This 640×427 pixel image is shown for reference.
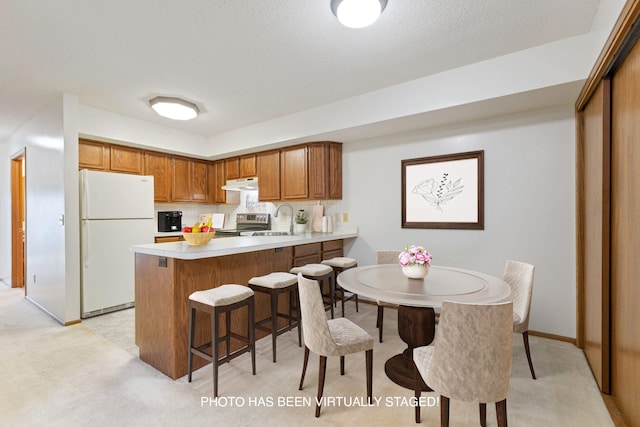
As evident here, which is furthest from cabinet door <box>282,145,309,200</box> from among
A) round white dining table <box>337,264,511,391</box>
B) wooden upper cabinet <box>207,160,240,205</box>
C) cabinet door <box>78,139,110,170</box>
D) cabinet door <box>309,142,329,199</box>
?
cabinet door <box>78,139,110,170</box>

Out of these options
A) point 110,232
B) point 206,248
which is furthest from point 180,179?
point 206,248

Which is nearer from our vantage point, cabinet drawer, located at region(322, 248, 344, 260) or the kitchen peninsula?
the kitchen peninsula

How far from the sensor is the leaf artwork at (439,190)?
331 centimetres

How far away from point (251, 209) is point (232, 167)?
30.7 inches

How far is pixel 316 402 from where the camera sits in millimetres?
1835

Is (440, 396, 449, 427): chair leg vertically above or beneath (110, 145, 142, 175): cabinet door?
beneath

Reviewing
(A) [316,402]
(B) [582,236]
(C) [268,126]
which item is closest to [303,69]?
(C) [268,126]

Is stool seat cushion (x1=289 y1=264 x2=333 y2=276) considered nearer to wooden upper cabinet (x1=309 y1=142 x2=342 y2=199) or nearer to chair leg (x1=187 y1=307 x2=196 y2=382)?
chair leg (x1=187 y1=307 x2=196 y2=382)

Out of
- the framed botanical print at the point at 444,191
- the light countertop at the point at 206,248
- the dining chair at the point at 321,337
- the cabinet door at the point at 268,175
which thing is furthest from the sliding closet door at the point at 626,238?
the cabinet door at the point at 268,175

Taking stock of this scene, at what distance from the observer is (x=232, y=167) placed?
5062mm

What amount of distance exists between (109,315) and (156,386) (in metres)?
1.99

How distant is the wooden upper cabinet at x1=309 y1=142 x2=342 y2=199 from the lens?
404 cm

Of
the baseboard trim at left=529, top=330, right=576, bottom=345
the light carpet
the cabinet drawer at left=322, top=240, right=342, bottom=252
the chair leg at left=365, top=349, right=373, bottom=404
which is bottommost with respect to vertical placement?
the light carpet

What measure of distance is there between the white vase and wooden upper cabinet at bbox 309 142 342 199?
6.77ft
